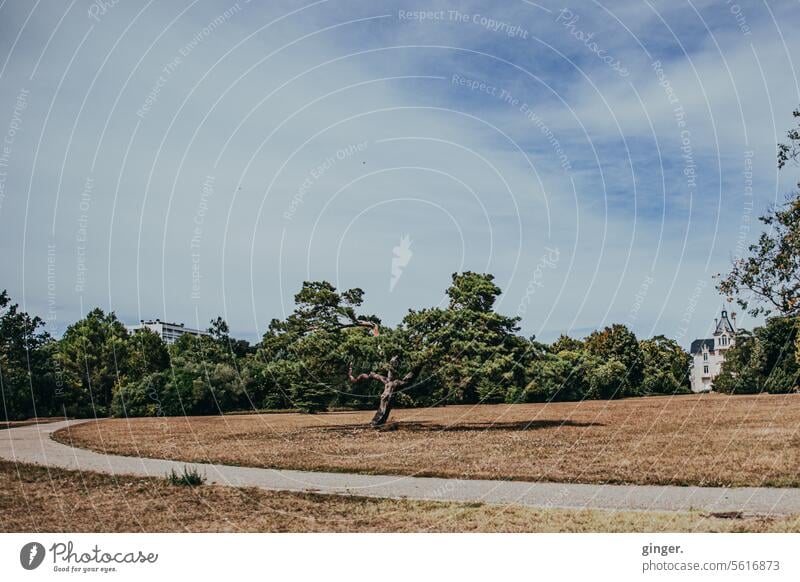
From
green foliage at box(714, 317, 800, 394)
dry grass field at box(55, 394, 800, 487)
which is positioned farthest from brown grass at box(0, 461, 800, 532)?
green foliage at box(714, 317, 800, 394)

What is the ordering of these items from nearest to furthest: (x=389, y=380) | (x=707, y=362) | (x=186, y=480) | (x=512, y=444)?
(x=186, y=480) < (x=512, y=444) < (x=389, y=380) < (x=707, y=362)

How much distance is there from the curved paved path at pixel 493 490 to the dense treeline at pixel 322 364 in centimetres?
595

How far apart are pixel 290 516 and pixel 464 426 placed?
796 inches

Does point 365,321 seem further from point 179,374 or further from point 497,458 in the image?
point 179,374

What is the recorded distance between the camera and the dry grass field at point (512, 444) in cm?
1680

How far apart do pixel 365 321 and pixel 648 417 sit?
1599cm

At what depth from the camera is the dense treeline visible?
89.2 feet

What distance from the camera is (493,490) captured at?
1435 cm

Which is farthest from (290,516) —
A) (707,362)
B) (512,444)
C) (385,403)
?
(707,362)

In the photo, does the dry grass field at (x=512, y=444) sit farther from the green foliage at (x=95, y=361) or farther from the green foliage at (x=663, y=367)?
the green foliage at (x=663, y=367)
